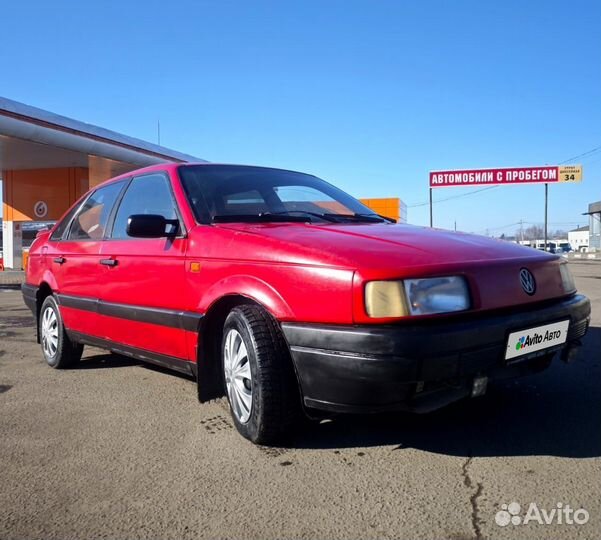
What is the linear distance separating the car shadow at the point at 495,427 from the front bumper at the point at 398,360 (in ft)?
1.39

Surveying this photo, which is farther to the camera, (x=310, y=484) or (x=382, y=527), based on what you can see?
(x=310, y=484)

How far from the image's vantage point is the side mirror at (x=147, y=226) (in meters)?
3.11

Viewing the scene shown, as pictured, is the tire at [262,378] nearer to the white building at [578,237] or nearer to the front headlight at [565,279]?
the front headlight at [565,279]

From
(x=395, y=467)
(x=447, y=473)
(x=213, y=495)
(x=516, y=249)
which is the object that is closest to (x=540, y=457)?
(x=447, y=473)

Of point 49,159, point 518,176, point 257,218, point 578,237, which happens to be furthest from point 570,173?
point 578,237

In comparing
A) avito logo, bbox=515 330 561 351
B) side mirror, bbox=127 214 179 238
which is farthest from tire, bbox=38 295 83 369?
avito logo, bbox=515 330 561 351

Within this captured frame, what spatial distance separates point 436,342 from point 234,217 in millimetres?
1488

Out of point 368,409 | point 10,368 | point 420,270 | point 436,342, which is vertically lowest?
point 10,368

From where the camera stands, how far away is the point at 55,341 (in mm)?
4652

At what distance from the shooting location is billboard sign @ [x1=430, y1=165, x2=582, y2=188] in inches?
1297

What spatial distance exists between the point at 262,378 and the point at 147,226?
1.16 meters

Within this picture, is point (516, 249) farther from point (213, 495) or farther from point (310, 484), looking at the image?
point (213, 495)

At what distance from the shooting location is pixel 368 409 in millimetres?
2391

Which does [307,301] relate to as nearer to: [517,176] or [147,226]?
[147,226]
